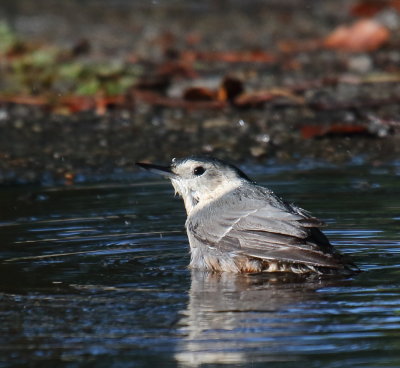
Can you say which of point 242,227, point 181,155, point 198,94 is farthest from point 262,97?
point 242,227

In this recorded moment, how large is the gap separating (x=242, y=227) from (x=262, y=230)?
0.19 metres

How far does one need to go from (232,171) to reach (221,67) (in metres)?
6.70

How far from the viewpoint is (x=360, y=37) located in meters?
14.4

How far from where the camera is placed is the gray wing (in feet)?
19.2

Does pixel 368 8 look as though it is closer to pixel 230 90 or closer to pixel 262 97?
pixel 262 97

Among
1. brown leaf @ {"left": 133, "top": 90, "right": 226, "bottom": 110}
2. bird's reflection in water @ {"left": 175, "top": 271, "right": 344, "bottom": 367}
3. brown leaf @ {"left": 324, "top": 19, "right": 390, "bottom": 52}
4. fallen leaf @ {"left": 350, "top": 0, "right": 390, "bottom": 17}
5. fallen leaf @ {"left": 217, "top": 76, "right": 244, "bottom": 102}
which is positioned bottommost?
bird's reflection in water @ {"left": 175, "top": 271, "right": 344, "bottom": 367}

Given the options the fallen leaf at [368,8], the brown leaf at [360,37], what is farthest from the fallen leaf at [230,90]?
the fallen leaf at [368,8]

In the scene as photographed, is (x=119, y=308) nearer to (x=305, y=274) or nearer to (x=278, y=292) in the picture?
(x=278, y=292)

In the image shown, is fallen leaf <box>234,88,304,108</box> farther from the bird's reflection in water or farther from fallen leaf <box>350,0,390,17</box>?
the bird's reflection in water

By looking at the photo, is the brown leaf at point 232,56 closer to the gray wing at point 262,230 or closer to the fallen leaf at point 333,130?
the fallen leaf at point 333,130

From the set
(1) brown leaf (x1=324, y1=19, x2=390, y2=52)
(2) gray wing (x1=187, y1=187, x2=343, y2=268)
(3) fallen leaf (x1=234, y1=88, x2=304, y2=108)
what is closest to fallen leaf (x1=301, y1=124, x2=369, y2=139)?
(3) fallen leaf (x1=234, y1=88, x2=304, y2=108)

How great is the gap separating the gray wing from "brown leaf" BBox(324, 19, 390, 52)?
7929 millimetres

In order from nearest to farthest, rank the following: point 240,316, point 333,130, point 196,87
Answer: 1. point 240,316
2. point 333,130
3. point 196,87

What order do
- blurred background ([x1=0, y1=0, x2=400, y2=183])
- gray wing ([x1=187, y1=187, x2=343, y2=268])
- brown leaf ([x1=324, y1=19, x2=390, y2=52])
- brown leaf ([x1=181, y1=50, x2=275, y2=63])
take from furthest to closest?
brown leaf ([x1=324, y1=19, x2=390, y2=52]) < brown leaf ([x1=181, y1=50, x2=275, y2=63]) < blurred background ([x1=0, y1=0, x2=400, y2=183]) < gray wing ([x1=187, y1=187, x2=343, y2=268])
